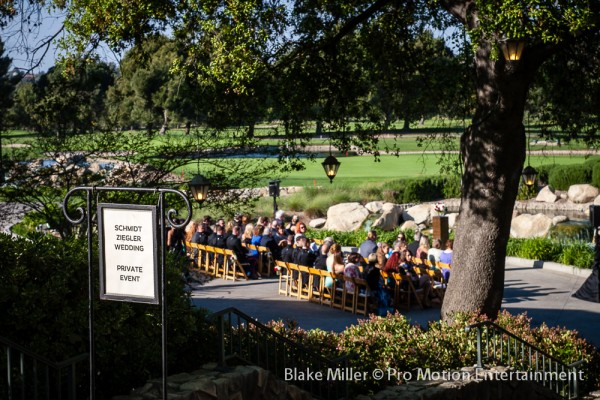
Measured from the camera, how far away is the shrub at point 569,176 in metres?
43.5

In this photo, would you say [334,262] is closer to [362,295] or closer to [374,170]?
[362,295]

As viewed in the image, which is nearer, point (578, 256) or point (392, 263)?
point (392, 263)

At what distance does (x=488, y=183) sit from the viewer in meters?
13.5

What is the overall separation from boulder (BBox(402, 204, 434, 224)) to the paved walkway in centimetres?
1229

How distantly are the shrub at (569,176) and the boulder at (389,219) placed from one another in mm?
13154

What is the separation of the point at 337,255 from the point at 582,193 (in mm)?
26423

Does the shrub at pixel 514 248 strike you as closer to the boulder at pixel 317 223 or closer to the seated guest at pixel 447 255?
the seated guest at pixel 447 255

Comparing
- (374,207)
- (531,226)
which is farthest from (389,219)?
(531,226)

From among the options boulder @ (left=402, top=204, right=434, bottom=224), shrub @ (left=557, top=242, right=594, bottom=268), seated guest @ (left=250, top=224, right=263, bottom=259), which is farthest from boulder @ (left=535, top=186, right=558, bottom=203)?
seated guest @ (left=250, top=224, right=263, bottom=259)

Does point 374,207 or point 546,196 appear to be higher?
point 546,196

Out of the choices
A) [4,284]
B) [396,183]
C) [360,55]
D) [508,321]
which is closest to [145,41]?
[360,55]

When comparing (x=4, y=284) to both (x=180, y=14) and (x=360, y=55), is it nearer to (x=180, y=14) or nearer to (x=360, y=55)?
(x=180, y=14)

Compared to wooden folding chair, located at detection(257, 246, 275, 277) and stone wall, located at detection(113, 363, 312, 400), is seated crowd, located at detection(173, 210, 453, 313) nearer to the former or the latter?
wooden folding chair, located at detection(257, 246, 275, 277)

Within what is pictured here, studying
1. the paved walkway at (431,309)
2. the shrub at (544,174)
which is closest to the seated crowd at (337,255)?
the paved walkway at (431,309)
